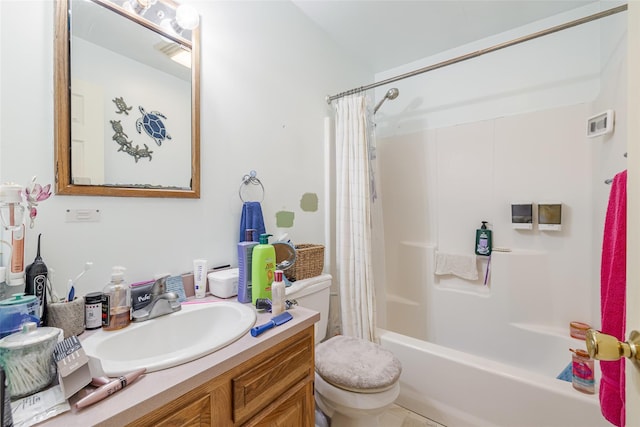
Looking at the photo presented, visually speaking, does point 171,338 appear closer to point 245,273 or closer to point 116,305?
point 116,305

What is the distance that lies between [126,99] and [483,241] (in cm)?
223

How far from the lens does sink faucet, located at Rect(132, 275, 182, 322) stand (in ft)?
2.84

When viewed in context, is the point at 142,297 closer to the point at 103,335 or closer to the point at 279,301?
the point at 103,335

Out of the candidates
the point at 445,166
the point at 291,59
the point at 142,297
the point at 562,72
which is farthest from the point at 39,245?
the point at 562,72

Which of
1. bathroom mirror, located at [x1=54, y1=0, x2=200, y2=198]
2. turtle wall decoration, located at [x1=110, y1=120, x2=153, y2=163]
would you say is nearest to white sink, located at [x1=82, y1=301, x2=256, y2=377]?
bathroom mirror, located at [x1=54, y1=0, x2=200, y2=198]

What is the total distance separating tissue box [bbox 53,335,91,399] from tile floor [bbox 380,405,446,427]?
4.82 feet

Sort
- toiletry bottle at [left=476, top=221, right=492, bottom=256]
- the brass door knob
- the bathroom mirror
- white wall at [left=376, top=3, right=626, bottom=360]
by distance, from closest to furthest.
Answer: the brass door knob < the bathroom mirror < white wall at [left=376, top=3, right=626, bottom=360] < toiletry bottle at [left=476, top=221, right=492, bottom=256]

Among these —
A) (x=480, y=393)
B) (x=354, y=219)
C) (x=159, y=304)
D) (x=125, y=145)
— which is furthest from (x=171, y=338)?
(x=480, y=393)

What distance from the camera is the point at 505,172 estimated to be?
77.1 inches

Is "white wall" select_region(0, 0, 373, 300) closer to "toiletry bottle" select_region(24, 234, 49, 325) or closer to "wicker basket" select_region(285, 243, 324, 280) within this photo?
"toiletry bottle" select_region(24, 234, 49, 325)

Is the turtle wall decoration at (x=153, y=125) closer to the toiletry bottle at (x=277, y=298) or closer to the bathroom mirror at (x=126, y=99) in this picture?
the bathroom mirror at (x=126, y=99)

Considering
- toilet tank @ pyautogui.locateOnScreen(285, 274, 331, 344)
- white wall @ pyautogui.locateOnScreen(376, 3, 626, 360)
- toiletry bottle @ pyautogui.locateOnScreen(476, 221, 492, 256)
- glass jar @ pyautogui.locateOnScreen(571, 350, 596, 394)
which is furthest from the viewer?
toiletry bottle @ pyautogui.locateOnScreen(476, 221, 492, 256)

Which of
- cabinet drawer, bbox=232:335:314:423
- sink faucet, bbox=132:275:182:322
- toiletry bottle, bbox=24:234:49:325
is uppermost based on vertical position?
toiletry bottle, bbox=24:234:49:325

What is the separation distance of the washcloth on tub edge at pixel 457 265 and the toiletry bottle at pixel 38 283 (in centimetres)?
221
